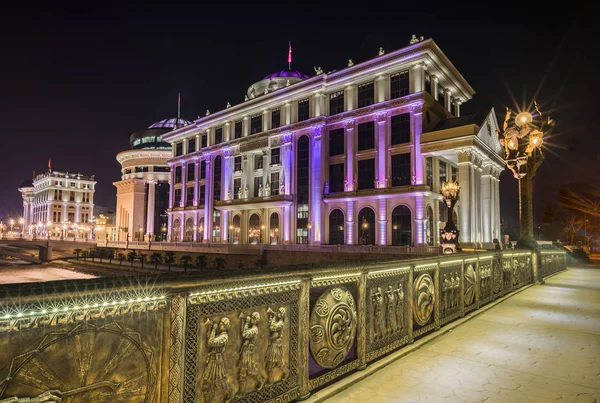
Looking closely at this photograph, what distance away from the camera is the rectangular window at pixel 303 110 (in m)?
44.5

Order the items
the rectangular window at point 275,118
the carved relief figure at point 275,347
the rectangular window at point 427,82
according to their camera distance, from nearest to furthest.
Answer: the carved relief figure at point 275,347, the rectangular window at point 427,82, the rectangular window at point 275,118

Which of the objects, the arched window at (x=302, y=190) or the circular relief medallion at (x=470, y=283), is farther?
the arched window at (x=302, y=190)

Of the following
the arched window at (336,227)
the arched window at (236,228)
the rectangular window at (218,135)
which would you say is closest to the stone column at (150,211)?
the rectangular window at (218,135)

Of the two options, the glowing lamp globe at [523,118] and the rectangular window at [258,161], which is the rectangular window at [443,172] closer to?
the glowing lamp globe at [523,118]

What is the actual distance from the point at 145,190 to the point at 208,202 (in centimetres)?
2732

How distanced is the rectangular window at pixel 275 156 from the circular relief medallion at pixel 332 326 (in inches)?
1697

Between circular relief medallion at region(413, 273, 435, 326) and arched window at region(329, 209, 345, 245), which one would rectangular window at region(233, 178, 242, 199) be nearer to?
arched window at region(329, 209, 345, 245)

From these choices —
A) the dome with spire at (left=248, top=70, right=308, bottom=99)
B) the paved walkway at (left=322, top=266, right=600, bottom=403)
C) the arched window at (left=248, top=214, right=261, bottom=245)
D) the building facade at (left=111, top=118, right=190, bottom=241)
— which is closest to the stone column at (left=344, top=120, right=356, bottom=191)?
the arched window at (left=248, top=214, right=261, bottom=245)

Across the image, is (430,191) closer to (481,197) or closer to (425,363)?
(481,197)

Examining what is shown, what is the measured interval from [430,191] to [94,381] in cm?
3513

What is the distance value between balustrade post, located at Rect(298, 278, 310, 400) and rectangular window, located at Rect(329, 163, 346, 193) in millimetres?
36916

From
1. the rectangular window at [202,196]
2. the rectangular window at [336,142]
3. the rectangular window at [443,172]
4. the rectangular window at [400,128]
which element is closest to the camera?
the rectangular window at [400,128]

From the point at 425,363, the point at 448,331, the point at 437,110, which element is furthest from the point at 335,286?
the point at 437,110

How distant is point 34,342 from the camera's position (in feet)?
6.63
